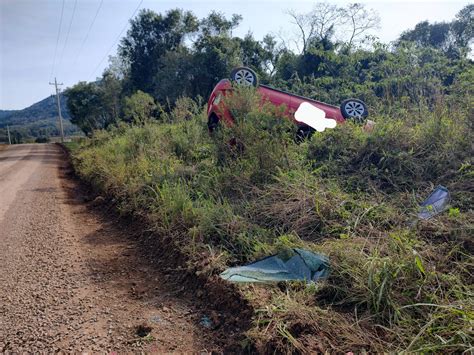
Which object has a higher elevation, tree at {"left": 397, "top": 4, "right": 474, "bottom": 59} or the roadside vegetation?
tree at {"left": 397, "top": 4, "right": 474, "bottom": 59}

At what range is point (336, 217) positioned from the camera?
3.21 m

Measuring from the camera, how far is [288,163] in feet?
14.3

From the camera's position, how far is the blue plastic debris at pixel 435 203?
288cm

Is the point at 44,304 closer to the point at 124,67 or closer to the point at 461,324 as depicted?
the point at 461,324

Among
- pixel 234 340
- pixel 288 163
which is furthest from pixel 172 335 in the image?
pixel 288 163

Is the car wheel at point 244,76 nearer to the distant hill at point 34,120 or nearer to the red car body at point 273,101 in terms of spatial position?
the red car body at point 273,101

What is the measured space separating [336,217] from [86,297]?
2469 mm

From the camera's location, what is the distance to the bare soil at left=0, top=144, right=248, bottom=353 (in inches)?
84.4

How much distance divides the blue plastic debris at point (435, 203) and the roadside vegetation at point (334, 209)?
0.27 ft

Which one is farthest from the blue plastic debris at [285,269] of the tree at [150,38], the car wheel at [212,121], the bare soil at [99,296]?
the tree at [150,38]

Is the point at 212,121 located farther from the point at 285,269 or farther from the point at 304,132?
the point at 285,269

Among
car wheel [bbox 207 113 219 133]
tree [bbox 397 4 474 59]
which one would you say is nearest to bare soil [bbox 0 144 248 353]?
car wheel [bbox 207 113 219 133]

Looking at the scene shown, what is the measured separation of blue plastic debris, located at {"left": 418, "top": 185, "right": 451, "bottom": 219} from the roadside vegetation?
0.08 meters

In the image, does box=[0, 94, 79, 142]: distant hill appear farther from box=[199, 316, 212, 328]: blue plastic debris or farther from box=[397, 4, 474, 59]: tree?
box=[199, 316, 212, 328]: blue plastic debris
